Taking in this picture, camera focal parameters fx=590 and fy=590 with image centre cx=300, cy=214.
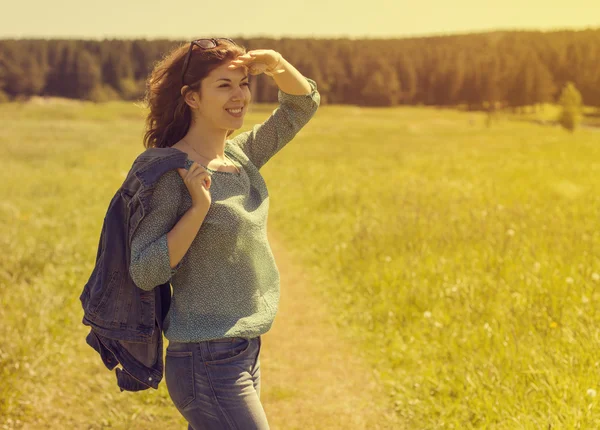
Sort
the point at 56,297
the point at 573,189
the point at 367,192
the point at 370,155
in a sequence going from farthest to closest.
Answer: the point at 370,155, the point at 367,192, the point at 573,189, the point at 56,297

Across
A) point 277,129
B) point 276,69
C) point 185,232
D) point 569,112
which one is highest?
point 276,69

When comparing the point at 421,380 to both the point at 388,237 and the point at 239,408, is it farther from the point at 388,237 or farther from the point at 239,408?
the point at 388,237

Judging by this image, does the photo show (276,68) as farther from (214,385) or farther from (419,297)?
(419,297)

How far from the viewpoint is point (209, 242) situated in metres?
2.44

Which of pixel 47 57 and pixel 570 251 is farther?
pixel 47 57

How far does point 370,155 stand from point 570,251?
17856 millimetres

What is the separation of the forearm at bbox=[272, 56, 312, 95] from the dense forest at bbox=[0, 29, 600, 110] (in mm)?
77857

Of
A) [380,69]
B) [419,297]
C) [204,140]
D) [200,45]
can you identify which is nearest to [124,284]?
[204,140]

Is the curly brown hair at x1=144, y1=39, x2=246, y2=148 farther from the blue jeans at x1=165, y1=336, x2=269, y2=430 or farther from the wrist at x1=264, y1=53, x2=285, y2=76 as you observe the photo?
the blue jeans at x1=165, y1=336, x2=269, y2=430

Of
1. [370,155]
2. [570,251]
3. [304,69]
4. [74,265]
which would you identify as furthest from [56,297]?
[304,69]

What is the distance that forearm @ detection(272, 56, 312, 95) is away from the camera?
2.86 meters

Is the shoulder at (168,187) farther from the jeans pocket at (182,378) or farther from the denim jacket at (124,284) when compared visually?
the jeans pocket at (182,378)

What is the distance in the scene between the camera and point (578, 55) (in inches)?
3477

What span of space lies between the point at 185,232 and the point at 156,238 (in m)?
0.12
